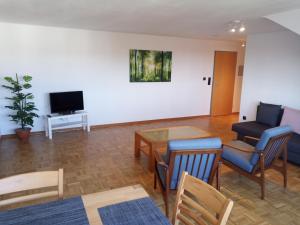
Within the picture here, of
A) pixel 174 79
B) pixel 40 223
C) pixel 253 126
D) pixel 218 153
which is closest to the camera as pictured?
pixel 40 223

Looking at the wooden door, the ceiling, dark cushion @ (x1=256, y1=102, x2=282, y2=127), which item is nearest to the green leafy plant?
the ceiling

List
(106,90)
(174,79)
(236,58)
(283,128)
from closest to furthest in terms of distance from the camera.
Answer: (283,128) → (106,90) → (174,79) → (236,58)

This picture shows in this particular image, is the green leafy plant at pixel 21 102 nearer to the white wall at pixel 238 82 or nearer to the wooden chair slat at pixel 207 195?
the wooden chair slat at pixel 207 195

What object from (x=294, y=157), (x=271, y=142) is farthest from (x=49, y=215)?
(x=294, y=157)

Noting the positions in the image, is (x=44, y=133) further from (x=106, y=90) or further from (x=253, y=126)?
(x=253, y=126)

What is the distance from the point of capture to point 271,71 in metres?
4.86

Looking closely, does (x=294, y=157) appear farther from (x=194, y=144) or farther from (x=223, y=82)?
(x=223, y=82)

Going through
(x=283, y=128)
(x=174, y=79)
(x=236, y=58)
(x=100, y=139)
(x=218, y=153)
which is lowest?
(x=100, y=139)

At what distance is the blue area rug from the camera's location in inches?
45.7

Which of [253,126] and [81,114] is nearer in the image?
[253,126]

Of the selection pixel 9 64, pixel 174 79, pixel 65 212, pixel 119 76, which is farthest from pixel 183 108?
pixel 65 212

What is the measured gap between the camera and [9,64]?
15.1ft

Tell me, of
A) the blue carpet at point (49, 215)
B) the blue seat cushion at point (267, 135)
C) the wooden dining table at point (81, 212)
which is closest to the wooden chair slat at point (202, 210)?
the wooden dining table at point (81, 212)

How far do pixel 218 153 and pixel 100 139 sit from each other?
3026mm
